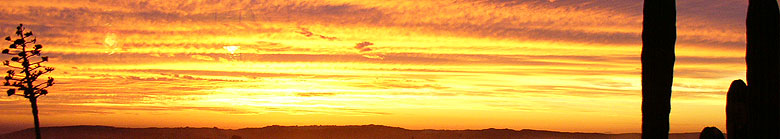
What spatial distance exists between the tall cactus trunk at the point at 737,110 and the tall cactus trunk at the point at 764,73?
21 centimetres

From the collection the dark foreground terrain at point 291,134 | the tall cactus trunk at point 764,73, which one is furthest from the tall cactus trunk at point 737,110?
the dark foreground terrain at point 291,134

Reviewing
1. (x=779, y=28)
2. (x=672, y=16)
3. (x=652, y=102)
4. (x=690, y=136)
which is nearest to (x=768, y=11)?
(x=779, y=28)

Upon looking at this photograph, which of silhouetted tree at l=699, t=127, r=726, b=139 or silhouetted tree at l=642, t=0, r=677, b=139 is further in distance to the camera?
silhouetted tree at l=699, t=127, r=726, b=139

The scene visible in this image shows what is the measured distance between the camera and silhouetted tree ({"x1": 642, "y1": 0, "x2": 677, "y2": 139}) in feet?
67.9

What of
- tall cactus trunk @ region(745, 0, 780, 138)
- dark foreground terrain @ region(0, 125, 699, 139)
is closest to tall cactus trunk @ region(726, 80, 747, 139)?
tall cactus trunk @ region(745, 0, 780, 138)

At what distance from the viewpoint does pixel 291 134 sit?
14175cm

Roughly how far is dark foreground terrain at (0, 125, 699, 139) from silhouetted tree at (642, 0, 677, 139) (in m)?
108

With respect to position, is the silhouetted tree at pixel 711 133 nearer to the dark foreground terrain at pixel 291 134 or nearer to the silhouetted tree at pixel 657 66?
the silhouetted tree at pixel 657 66

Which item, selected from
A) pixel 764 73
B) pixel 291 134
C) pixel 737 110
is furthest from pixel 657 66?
pixel 291 134

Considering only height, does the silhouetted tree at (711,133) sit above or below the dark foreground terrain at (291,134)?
below

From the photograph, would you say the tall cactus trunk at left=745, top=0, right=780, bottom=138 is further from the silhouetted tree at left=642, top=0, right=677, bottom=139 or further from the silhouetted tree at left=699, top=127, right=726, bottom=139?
the silhouetted tree at left=642, top=0, right=677, bottom=139

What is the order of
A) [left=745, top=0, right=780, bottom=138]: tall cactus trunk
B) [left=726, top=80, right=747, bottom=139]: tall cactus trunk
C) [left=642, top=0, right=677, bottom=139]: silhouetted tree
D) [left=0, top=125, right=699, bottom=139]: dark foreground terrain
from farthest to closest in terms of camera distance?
[left=0, top=125, right=699, bottom=139]: dark foreground terrain → [left=726, top=80, right=747, bottom=139]: tall cactus trunk → [left=745, top=0, right=780, bottom=138]: tall cactus trunk → [left=642, top=0, right=677, bottom=139]: silhouetted tree

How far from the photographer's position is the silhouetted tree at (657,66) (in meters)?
20.7

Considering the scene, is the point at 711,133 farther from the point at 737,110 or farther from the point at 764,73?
the point at 764,73
